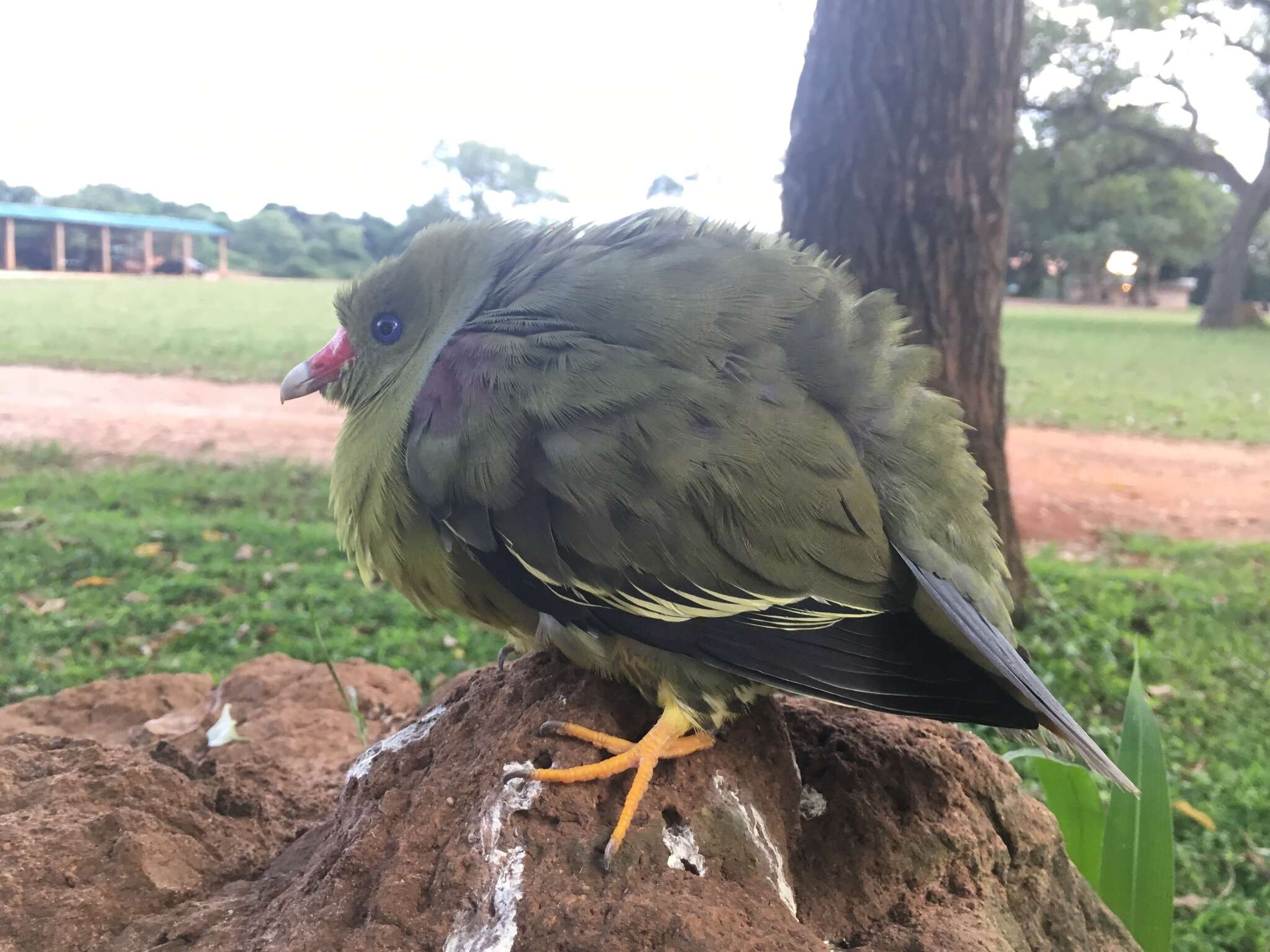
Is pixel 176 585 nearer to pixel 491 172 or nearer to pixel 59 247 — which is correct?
pixel 59 247

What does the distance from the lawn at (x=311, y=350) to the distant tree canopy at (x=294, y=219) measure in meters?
0.17

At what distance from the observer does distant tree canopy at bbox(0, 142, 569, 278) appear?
4875 millimetres

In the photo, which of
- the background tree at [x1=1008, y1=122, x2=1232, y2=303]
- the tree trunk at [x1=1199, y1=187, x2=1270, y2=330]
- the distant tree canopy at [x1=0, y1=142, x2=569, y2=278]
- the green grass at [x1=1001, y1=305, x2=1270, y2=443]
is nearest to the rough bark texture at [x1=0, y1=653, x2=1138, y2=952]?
the distant tree canopy at [x1=0, y1=142, x2=569, y2=278]

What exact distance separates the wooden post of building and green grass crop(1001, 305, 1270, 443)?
20.3ft

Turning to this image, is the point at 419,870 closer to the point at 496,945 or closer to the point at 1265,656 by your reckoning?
the point at 496,945

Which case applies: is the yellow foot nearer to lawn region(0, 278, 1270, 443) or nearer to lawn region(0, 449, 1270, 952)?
lawn region(0, 449, 1270, 952)

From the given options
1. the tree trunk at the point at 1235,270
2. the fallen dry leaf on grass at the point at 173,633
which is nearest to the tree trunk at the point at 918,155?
the fallen dry leaf on grass at the point at 173,633

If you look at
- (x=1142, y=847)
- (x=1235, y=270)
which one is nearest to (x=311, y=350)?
(x=1142, y=847)

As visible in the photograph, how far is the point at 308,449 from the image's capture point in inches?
246

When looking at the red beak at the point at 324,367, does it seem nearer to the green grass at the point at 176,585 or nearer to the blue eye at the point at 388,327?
the blue eye at the point at 388,327

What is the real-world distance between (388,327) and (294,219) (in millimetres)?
3894

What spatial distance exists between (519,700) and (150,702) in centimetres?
215

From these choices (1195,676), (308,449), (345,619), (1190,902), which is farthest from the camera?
(308,449)

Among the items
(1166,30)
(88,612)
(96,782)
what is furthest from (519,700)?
(1166,30)
